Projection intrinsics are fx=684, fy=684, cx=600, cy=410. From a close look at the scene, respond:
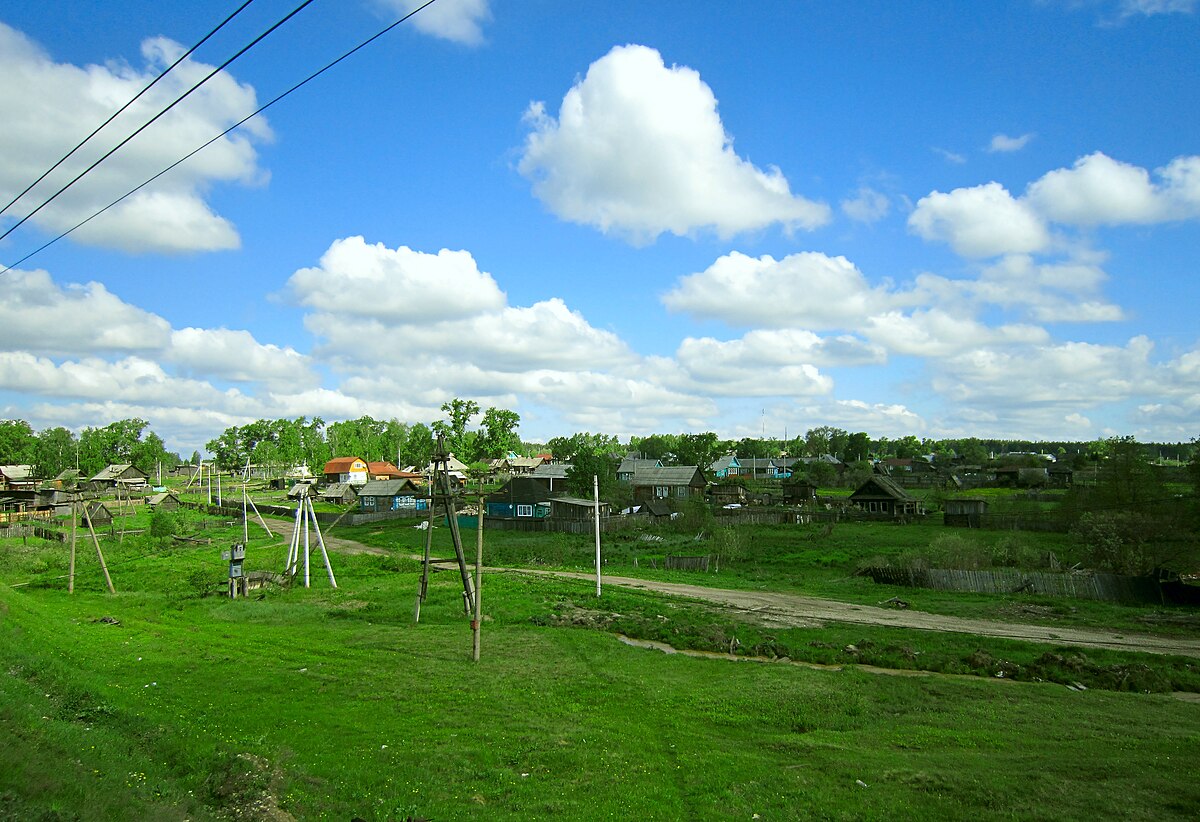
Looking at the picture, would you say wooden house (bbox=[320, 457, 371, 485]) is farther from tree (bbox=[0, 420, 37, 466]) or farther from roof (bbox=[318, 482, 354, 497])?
tree (bbox=[0, 420, 37, 466])

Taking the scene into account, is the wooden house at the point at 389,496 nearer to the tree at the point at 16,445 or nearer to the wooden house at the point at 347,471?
the wooden house at the point at 347,471

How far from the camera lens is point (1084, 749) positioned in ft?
45.3

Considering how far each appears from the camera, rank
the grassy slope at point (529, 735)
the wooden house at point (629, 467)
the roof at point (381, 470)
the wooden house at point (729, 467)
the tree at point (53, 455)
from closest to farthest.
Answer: the grassy slope at point (529, 735)
the wooden house at point (629, 467)
the roof at point (381, 470)
the tree at point (53, 455)
the wooden house at point (729, 467)

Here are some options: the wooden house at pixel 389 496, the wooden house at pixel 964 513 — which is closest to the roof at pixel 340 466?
the wooden house at pixel 389 496

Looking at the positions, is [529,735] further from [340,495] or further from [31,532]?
[340,495]

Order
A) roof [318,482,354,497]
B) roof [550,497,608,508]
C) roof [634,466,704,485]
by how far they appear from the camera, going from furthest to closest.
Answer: roof [318,482,354,497] → roof [634,466,704,485] → roof [550,497,608,508]

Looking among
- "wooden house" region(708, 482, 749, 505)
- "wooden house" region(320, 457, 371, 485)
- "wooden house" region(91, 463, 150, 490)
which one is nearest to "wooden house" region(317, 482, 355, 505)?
"wooden house" region(320, 457, 371, 485)

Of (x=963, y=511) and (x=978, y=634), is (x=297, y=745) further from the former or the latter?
(x=963, y=511)

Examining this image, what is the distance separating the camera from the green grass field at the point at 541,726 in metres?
10.8

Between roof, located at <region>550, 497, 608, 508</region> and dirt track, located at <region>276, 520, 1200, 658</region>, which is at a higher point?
roof, located at <region>550, 497, 608, 508</region>

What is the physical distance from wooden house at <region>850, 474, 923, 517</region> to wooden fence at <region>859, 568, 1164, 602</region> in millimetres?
42066

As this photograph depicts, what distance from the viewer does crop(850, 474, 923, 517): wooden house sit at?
271 ft

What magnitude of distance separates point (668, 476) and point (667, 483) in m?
1.66

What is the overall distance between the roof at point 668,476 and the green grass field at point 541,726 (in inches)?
2783
